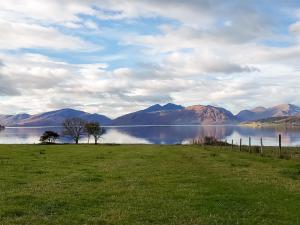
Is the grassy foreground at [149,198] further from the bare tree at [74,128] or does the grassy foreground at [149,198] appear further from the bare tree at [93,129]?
the bare tree at [74,128]

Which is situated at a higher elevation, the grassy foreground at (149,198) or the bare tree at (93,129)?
the bare tree at (93,129)

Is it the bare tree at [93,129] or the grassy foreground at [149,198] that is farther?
the bare tree at [93,129]

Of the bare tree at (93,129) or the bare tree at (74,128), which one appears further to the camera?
the bare tree at (74,128)

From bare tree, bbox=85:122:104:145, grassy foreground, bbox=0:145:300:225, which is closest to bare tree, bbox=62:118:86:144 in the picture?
bare tree, bbox=85:122:104:145

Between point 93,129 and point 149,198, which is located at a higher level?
point 93,129

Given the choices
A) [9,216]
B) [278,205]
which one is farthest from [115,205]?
[278,205]

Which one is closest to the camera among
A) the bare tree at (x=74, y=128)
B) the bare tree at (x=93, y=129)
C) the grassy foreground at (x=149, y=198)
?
the grassy foreground at (x=149, y=198)

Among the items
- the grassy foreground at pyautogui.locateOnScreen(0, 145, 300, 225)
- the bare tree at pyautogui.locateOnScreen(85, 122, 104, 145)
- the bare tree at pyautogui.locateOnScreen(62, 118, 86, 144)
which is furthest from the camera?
the bare tree at pyautogui.locateOnScreen(62, 118, 86, 144)

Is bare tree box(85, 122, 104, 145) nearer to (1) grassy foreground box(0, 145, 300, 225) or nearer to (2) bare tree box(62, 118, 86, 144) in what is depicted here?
(2) bare tree box(62, 118, 86, 144)

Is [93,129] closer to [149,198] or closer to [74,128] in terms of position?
[74,128]

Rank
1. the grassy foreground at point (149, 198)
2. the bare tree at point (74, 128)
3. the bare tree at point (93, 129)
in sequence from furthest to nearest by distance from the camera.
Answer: the bare tree at point (74, 128) → the bare tree at point (93, 129) → the grassy foreground at point (149, 198)

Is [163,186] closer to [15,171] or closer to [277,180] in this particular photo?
[277,180]

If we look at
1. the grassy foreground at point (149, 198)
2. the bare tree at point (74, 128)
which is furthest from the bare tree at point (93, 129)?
the grassy foreground at point (149, 198)

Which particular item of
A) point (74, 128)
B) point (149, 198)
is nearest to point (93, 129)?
point (74, 128)
